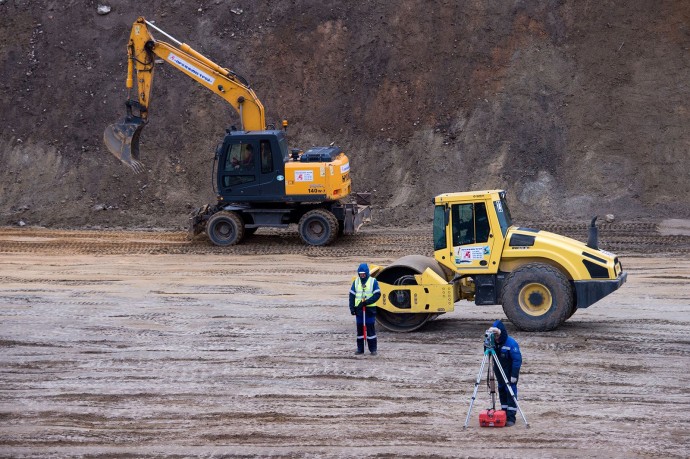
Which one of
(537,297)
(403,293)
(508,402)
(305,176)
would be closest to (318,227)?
(305,176)

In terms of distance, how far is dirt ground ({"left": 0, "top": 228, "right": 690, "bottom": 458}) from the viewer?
12133mm

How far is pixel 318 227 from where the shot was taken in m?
24.3

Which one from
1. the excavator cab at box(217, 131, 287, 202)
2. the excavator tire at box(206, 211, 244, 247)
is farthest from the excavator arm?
the excavator tire at box(206, 211, 244, 247)

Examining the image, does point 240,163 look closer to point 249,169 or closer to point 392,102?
point 249,169

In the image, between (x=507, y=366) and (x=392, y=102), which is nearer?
(x=507, y=366)

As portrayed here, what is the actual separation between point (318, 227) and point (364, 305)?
29.5ft

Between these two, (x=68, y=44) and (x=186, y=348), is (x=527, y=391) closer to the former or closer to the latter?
(x=186, y=348)

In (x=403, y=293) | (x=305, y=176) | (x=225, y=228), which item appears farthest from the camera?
(x=225, y=228)

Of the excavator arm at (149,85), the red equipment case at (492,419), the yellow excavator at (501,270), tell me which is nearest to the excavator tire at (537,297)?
the yellow excavator at (501,270)

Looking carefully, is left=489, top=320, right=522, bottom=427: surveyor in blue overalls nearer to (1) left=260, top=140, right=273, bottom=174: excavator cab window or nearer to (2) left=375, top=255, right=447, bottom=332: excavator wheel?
(2) left=375, top=255, right=447, bottom=332: excavator wheel

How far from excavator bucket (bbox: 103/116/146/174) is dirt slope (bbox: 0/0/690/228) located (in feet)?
11.6

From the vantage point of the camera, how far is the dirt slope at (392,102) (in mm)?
27297

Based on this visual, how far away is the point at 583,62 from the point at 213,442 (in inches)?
775

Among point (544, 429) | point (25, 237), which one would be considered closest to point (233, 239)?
point (25, 237)
